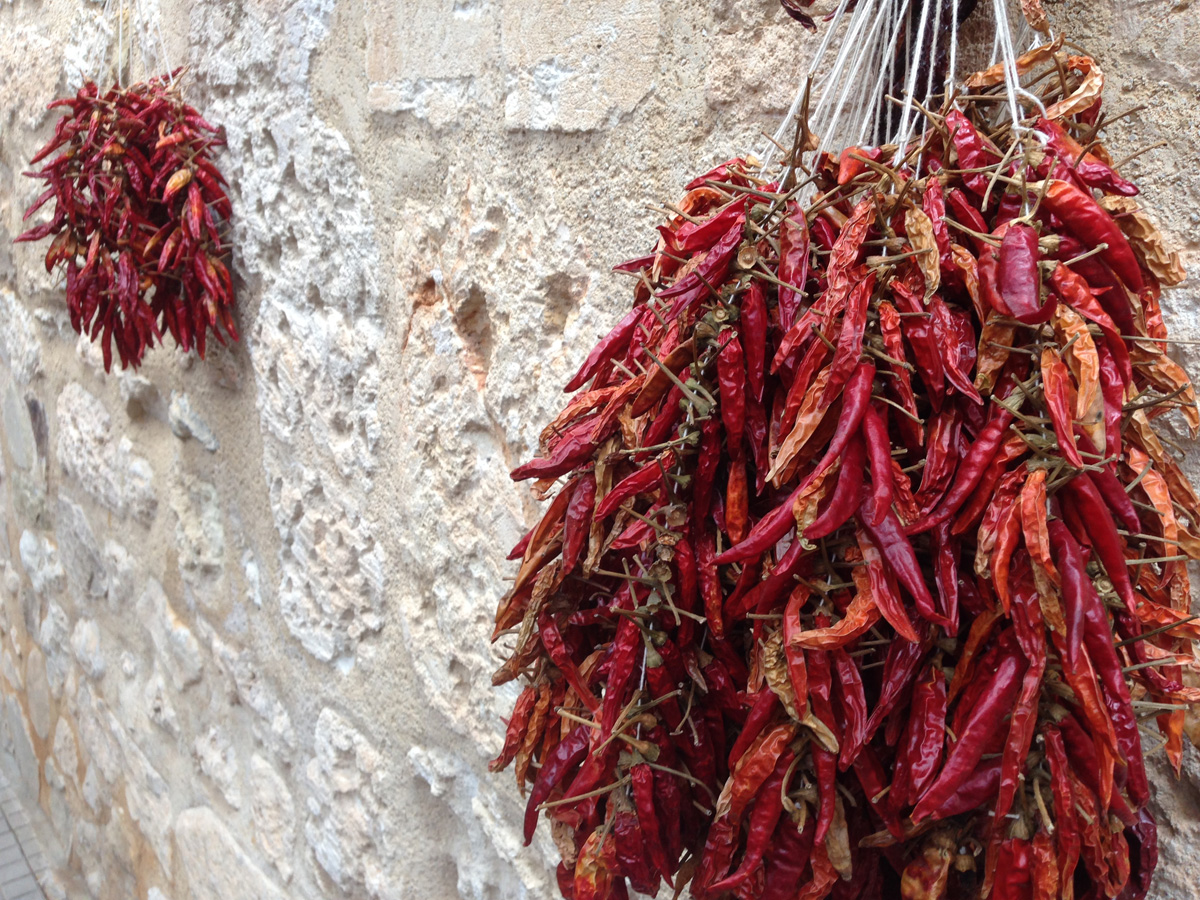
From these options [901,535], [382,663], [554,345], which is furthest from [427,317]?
[901,535]

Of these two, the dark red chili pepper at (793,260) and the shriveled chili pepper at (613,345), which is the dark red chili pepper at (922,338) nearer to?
the dark red chili pepper at (793,260)

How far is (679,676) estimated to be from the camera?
58 centimetres

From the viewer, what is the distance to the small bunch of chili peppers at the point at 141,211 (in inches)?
51.8

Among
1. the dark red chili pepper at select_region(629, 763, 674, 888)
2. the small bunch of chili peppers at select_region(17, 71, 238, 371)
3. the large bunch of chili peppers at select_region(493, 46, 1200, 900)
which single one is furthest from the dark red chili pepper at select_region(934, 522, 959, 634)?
the small bunch of chili peppers at select_region(17, 71, 238, 371)

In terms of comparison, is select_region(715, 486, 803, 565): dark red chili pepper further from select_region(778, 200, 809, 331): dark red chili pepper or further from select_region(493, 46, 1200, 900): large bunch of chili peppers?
select_region(778, 200, 809, 331): dark red chili pepper

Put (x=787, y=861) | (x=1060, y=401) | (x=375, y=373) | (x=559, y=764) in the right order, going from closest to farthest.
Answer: (x=1060, y=401) < (x=787, y=861) < (x=559, y=764) < (x=375, y=373)

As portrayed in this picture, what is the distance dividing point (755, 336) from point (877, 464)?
4.4 inches

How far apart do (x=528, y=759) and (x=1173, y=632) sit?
43 cm

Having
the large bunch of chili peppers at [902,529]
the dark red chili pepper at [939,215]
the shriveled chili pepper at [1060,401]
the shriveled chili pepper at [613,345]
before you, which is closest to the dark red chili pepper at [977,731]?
the large bunch of chili peppers at [902,529]

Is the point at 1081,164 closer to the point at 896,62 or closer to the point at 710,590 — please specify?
the point at 896,62

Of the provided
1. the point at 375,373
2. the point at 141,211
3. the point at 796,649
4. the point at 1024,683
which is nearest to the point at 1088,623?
the point at 1024,683

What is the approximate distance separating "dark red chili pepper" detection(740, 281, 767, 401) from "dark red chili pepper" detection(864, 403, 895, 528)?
0.07m

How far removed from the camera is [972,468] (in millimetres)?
458

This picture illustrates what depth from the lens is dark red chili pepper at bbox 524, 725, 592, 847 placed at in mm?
632
